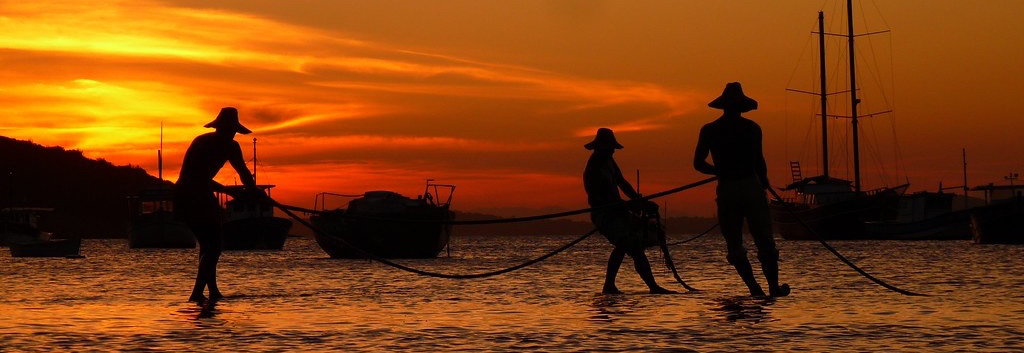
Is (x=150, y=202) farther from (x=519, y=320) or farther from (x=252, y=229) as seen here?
(x=519, y=320)

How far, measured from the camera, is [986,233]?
70.4 meters

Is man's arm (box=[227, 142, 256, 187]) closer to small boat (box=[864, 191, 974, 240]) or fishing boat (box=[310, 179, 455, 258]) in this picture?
fishing boat (box=[310, 179, 455, 258])

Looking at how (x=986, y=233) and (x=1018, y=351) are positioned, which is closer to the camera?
(x=1018, y=351)

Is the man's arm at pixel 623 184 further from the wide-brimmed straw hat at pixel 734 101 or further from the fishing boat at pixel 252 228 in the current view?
the fishing boat at pixel 252 228

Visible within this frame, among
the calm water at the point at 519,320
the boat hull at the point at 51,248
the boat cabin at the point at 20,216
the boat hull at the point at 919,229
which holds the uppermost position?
the boat cabin at the point at 20,216

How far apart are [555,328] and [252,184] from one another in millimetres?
4698

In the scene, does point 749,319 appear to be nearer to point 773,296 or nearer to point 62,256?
point 773,296

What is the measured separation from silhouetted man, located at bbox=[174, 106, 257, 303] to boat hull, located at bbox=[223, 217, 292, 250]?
6073 cm

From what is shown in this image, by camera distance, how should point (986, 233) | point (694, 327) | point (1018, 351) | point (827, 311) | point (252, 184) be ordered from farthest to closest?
point (986, 233) < point (252, 184) < point (827, 311) < point (694, 327) < point (1018, 351)

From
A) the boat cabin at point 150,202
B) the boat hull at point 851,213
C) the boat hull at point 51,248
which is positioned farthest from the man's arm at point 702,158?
the boat hull at point 851,213

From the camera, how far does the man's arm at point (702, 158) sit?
47.7ft

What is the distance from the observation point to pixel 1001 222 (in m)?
70.1

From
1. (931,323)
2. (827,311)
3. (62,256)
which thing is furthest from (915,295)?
(62,256)

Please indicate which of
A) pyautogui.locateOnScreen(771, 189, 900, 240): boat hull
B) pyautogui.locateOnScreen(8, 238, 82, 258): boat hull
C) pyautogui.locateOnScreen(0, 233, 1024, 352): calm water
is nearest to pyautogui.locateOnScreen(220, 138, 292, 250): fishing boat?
pyautogui.locateOnScreen(8, 238, 82, 258): boat hull
